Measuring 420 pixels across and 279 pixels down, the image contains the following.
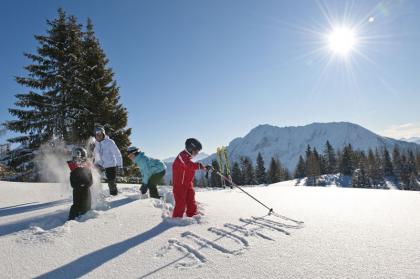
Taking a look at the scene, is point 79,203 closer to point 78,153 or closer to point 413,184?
point 78,153

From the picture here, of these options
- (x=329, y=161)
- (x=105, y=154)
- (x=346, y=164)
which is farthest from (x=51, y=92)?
(x=329, y=161)

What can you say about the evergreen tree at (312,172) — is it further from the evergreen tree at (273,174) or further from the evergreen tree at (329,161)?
the evergreen tree at (329,161)

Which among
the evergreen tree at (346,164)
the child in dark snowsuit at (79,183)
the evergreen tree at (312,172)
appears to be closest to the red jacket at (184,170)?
the child in dark snowsuit at (79,183)

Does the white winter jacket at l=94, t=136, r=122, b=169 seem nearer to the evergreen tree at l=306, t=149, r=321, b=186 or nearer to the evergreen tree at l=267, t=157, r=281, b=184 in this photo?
the evergreen tree at l=267, t=157, r=281, b=184

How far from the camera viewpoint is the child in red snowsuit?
231 inches

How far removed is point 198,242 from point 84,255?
58.4 inches

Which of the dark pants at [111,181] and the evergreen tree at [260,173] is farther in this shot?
the evergreen tree at [260,173]

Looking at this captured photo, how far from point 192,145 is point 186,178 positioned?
2.36 feet

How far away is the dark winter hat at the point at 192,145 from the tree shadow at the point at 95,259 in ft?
7.09

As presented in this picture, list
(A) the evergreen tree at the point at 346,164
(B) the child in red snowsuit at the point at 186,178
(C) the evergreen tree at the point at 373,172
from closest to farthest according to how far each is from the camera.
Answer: (B) the child in red snowsuit at the point at 186,178
(C) the evergreen tree at the point at 373,172
(A) the evergreen tree at the point at 346,164

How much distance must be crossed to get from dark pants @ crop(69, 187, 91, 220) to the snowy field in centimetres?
23

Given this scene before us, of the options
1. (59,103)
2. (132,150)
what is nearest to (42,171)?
(59,103)

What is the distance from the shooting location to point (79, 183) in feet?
18.8

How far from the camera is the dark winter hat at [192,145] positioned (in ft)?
20.8
